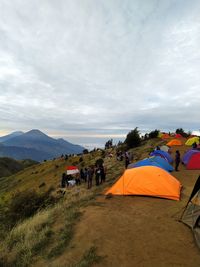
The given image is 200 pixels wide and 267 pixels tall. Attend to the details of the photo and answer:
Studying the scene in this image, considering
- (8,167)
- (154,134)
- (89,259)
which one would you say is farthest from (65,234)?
(8,167)

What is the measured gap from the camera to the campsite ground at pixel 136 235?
6750mm

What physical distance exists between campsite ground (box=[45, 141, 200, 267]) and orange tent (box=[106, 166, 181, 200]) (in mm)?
704

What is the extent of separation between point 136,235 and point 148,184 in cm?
519

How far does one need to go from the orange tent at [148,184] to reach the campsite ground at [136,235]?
2.31 ft

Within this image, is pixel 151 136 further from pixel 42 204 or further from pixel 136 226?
pixel 136 226

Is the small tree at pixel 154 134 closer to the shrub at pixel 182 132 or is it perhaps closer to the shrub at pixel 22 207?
the shrub at pixel 182 132

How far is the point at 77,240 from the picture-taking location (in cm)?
818

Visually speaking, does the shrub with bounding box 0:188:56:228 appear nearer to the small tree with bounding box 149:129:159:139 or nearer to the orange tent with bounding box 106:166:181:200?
the orange tent with bounding box 106:166:181:200

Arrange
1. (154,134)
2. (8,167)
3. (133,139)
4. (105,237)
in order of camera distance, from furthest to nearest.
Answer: (8,167) → (154,134) → (133,139) → (105,237)

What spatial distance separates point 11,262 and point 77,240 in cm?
212

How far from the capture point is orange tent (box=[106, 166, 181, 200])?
12.8m

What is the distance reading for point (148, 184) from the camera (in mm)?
13172

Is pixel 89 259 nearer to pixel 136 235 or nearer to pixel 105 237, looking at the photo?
pixel 105 237

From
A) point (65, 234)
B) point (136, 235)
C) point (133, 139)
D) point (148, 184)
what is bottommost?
point (65, 234)
